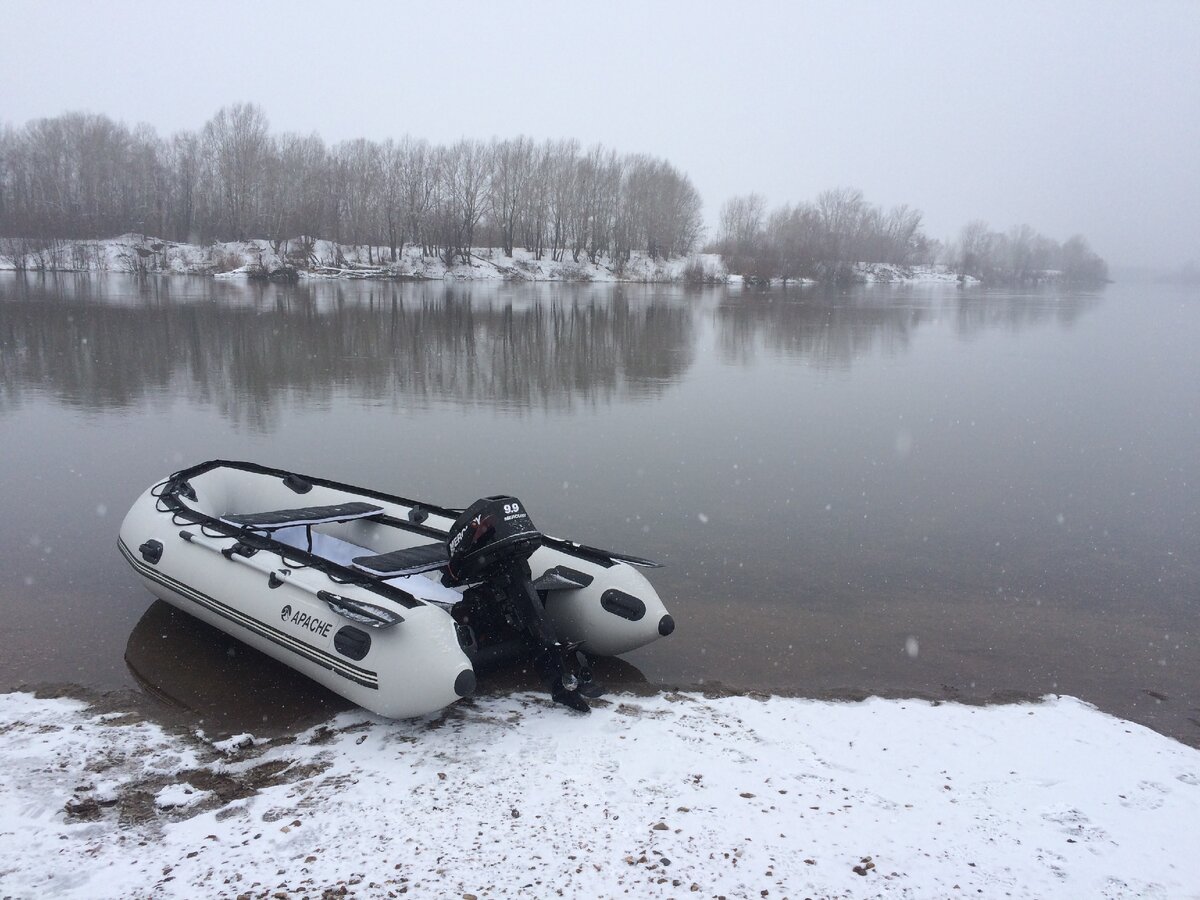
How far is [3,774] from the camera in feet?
12.8

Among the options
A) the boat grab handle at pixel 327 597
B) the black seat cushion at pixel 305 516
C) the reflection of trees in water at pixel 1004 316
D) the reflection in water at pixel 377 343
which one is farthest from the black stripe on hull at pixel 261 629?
the reflection of trees in water at pixel 1004 316

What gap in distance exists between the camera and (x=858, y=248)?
9194 centimetres

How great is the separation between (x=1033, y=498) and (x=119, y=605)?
9.47m

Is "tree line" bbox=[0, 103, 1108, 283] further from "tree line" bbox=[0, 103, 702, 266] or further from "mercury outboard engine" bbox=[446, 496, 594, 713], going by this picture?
"mercury outboard engine" bbox=[446, 496, 594, 713]

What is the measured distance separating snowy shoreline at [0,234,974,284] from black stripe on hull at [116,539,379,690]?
4896 centimetres

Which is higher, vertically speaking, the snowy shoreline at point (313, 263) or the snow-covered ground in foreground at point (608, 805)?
the snowy shoreline at point (313, 263)

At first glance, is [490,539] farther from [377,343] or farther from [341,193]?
[341,193]

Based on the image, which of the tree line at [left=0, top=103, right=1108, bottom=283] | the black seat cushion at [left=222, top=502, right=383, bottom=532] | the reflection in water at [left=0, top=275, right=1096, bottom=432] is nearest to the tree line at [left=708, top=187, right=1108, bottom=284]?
the tree line at [left=0, top=103, right=1108, bottom=283]

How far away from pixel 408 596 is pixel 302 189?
63.2 meters

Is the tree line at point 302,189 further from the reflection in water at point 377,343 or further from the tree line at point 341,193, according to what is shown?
the reflection in water at point 377,343

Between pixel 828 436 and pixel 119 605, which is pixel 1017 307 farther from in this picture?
pixel 119 605

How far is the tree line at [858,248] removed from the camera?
75312 millimetres

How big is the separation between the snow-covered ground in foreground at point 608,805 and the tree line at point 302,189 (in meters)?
59.9

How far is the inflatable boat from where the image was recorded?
452 centimetres
